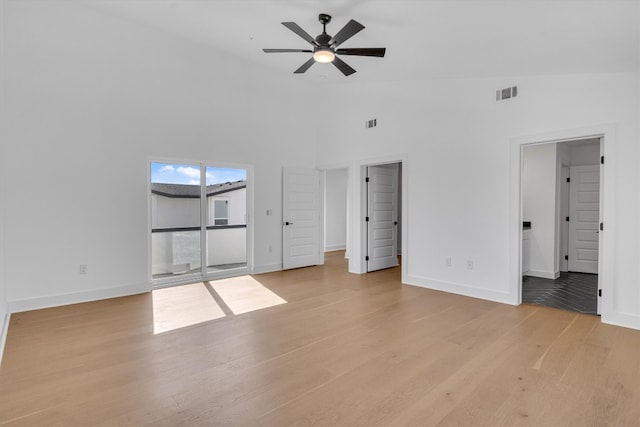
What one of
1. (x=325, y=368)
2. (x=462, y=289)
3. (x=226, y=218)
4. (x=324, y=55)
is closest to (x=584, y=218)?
(x=462, y=289)

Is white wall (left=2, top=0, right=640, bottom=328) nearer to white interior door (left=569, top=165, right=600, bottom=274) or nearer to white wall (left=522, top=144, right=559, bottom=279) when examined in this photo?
white wall (left=522, top=144, right=559, bottom=279)

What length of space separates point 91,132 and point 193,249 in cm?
231

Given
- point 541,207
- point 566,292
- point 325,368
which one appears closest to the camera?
point 325,368

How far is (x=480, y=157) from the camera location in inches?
177

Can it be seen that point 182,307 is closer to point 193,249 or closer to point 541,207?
point 193,249

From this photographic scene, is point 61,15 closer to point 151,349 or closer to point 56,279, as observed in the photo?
point 56,279

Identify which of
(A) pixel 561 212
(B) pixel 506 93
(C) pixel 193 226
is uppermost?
(B) pixel 506 93

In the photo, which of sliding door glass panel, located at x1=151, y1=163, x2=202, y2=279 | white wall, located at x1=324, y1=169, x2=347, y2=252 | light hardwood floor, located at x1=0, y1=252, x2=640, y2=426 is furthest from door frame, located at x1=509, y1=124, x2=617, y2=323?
white wall, located at x1=324, y1=169, x2=347, y2=252

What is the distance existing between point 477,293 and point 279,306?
2.79m

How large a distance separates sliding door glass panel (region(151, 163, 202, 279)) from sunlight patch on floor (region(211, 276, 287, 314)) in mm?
688

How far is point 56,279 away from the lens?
4188 millimetres

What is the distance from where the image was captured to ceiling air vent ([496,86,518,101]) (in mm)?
4113

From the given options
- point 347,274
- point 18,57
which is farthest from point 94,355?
point 347,274

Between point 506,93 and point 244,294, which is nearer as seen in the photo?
point 506,93
